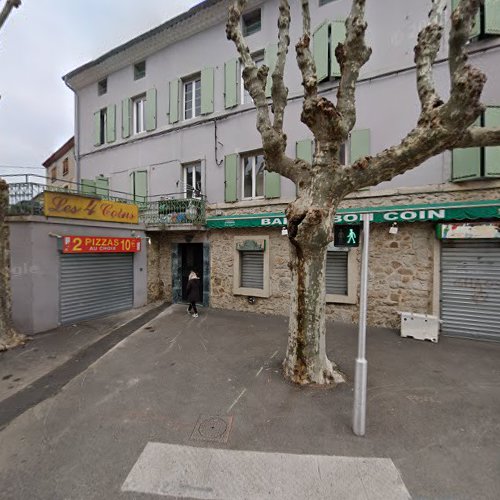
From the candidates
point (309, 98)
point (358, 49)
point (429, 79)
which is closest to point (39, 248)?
point (309, 98)

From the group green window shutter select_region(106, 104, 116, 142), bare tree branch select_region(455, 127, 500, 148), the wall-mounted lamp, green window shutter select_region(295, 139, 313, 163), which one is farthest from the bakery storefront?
green window shutter select_region(106, 104, 116, 142)

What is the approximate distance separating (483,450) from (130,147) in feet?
43.3

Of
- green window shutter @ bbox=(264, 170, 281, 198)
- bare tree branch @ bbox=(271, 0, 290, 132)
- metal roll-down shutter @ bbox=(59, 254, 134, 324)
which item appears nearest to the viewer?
bare tree branch @ bbox=(271, 0, 290, 132)

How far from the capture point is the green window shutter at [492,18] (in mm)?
6047

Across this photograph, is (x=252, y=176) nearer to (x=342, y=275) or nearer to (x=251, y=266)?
(x=251, y=266)

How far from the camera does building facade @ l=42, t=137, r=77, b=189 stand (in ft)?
50.0

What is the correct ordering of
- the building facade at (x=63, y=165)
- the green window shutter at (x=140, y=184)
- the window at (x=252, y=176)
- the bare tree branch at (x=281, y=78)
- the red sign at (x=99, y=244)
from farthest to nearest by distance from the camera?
the building facade at (x=63, y=165), the green window shutter at (x=140, y=184), the window at (x=252, y=176), the red sign at (x=99, y=244), the bare tree branch at (x=281, y=78)

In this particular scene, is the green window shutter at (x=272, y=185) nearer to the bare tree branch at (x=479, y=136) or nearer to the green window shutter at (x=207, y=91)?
the green window shutter at (x=207, y=91)

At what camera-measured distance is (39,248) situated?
22.6 ft

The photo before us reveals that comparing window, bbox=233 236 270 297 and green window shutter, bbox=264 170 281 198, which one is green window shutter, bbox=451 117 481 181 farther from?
window, bbox=233 236 270 297

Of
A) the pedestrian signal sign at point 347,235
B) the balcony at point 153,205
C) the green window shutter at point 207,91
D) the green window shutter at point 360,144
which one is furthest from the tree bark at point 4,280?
the green window shutter at point 360,144

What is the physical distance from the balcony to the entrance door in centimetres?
129

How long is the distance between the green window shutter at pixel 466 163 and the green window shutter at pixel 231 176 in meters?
6.01

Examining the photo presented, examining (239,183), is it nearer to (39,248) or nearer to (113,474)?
(39,248)
